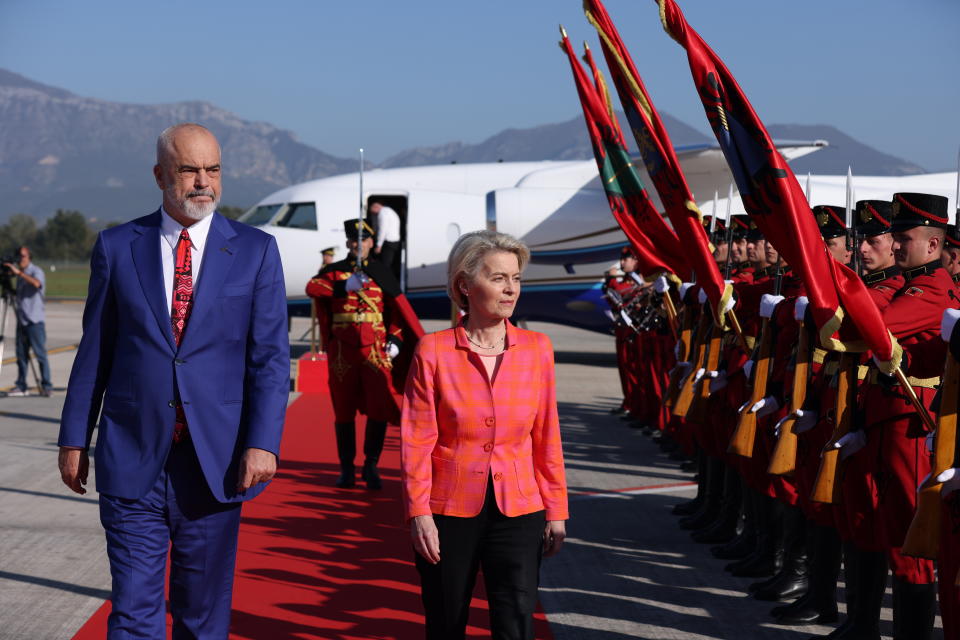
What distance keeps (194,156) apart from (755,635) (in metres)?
3.09

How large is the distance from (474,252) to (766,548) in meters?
3.17

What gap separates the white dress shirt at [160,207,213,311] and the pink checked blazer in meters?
0.74

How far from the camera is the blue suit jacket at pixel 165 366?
3297 mm

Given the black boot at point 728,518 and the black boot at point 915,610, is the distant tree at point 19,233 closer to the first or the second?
the black boot at point 728,518

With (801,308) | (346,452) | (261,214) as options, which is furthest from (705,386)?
(261,214)

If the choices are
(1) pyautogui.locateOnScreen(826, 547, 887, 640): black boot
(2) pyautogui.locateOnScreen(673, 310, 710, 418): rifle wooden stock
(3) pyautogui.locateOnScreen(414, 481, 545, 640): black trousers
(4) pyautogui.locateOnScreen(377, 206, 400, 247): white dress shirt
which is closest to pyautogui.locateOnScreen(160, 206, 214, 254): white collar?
(3) pyautogui.locateOnScreen(414, 481, 545, 640): black trousers

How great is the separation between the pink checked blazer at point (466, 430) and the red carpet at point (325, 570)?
1.59 metres

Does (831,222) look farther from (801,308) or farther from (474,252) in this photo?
(474,252)

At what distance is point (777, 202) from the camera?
15.0 feet

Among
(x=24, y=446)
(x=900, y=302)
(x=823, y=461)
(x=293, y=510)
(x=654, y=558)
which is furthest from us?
(x=24, y=446)

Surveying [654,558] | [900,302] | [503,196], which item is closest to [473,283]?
[900,302]

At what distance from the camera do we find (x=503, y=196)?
17922 millimetres

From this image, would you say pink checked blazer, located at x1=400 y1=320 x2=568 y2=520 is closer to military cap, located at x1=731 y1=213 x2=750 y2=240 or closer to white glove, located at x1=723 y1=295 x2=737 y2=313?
white glove, located at x1=723 y1=295 x2=737 y2=313

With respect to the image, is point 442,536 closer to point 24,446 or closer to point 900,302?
point 900,302
